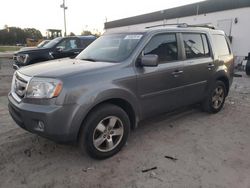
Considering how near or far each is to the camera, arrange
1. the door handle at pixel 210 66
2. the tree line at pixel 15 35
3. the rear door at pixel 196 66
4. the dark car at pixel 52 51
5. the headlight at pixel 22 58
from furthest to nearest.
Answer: the tree line at pixel 15 35 → the dark car at pixel 52 51 → the headlight at pixel 22 58 → the door handle at pixel 210 66 → the rear door at pixel 196 66

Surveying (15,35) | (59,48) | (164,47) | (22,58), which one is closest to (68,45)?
(59,48)

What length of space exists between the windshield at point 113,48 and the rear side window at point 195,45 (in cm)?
107

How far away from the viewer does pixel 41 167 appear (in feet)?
10.8

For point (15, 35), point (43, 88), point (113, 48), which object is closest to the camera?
point (43, 88)

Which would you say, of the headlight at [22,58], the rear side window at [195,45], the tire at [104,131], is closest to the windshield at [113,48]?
the tire at [104,131]

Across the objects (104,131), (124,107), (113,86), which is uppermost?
(113,86)

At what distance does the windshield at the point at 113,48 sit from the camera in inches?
152

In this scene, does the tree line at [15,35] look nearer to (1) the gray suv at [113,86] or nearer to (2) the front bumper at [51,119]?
(1) the gray suv at [113,86]

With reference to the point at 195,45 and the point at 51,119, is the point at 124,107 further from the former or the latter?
the point at 195,45

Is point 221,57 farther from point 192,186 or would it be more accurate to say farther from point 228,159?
point 192,186

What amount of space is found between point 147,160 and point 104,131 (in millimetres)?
733

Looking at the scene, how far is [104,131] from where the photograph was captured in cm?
345

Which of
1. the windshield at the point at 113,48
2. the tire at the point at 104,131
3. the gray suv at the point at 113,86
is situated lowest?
the tire at the point at 104,131

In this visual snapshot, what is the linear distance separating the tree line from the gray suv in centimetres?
5823
